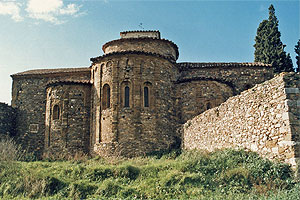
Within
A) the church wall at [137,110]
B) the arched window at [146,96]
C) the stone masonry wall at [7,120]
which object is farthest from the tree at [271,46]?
the stone masonry wall at [7,120]

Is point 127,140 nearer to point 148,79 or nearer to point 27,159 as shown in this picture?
point 148,79

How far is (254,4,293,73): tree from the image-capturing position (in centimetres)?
2817

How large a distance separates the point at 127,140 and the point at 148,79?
411 centimetres

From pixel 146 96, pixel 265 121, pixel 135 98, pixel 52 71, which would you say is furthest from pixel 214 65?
pixel 52 71

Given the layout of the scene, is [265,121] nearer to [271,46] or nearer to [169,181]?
[169,181]

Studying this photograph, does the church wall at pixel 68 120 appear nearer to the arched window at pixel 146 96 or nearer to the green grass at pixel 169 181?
the arched window at pixel 146 96

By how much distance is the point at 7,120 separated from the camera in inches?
902

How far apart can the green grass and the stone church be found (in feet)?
18.2

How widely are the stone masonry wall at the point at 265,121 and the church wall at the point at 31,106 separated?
43.5 ft

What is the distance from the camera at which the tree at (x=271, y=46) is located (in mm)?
28172

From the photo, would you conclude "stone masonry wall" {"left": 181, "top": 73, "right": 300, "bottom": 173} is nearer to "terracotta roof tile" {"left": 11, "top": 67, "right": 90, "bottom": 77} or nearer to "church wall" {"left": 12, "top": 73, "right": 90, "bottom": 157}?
"terracotta roof tile" {"left": 11, "top": 67, "right": 90, "bottom": 77}

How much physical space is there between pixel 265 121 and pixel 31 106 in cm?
1915

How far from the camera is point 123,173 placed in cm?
1209

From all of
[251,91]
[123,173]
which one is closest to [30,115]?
[123,173]
